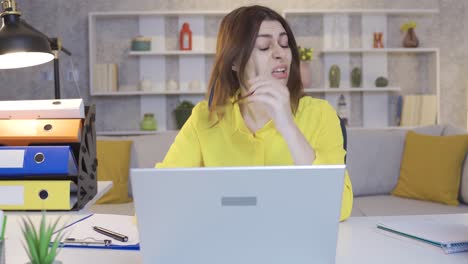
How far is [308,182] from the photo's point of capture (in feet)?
2.81

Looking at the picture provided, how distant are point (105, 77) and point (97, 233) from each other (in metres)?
3.80

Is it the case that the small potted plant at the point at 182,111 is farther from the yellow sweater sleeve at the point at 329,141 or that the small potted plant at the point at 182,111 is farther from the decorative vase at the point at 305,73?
the yellow sweater sleeve at the point at 329,141

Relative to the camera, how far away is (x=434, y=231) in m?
1.26

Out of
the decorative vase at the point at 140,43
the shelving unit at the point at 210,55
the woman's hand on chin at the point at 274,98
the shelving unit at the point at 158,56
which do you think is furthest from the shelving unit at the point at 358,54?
the woman's hand on chin at the point at 274,98

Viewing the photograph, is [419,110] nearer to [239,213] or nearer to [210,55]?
[210,55]

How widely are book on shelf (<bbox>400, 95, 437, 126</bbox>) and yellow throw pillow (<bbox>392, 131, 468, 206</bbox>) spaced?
161cm

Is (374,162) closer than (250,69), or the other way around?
(250,69)

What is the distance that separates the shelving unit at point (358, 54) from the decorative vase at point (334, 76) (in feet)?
0.24

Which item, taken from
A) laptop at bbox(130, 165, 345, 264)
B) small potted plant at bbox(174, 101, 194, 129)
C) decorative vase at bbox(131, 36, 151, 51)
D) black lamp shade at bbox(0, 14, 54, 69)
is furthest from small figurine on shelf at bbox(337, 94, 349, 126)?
laptop at bbox(130, 165, 345, 264)

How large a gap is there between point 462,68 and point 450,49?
0.21 m

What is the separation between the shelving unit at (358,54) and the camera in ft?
16.9

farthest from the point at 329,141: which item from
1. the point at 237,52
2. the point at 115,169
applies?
the point at 115,169

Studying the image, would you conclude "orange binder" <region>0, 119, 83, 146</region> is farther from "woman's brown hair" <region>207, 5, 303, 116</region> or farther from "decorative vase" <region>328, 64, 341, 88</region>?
"decorative vase" <region>328, 64, 341, 88</region>

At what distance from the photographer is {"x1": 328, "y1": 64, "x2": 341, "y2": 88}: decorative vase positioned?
507 centimetres
